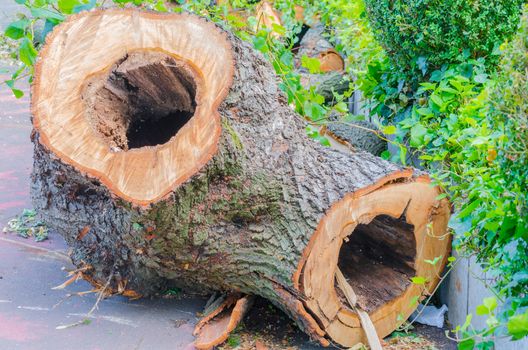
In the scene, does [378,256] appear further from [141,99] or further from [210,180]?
[141,99]

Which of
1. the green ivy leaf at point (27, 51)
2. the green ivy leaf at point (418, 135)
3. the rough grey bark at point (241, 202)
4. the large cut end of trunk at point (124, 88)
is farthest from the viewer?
the green ivy leaf at point (418, 135)

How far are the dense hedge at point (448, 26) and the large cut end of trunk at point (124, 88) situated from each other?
50.1 inches

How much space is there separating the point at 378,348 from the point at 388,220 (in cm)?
67

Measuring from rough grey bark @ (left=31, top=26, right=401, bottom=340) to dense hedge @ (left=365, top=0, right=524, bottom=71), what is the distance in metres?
0.87

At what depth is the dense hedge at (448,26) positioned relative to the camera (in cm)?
340

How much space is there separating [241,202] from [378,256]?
1.00m

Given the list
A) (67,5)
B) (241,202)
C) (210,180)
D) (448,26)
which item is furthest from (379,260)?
(67,5)

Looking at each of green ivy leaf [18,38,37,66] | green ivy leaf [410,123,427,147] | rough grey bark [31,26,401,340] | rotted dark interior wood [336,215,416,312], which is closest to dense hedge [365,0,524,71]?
green ivy leaf [410,123,427,147]

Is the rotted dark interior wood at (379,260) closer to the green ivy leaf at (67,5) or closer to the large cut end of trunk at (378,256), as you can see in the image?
the large cut end of trunk at (378,256)

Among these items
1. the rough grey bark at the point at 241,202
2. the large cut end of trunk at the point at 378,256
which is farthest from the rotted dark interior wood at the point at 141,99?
the large cut end of trunk at the point at 378,256

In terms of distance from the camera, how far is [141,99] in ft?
10.6

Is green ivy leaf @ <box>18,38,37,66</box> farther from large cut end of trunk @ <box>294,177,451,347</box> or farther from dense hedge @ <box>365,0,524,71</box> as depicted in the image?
dense hedge @ <box>365,0,524,71</box>

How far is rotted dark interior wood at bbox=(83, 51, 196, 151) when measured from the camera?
283cm

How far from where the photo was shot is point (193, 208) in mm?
2779
